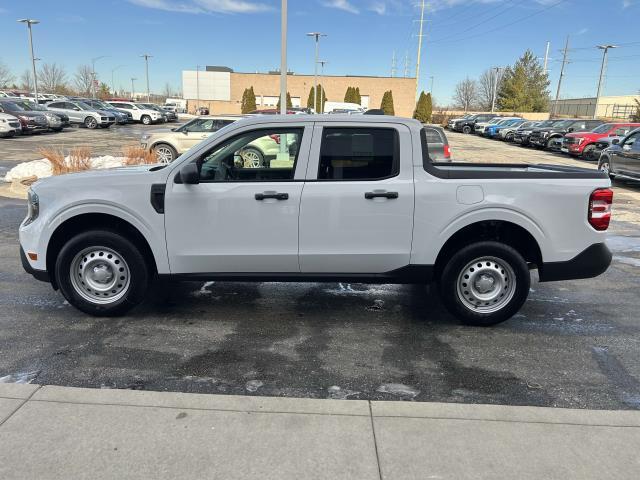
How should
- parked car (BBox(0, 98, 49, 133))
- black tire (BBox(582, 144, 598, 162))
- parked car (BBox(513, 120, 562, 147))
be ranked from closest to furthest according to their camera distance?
black tire (BBox(582, 144, 598, 162))
parked car (BBox(0, 98, 49, 133))
parked car (BBox(513, 120, 562, 147))

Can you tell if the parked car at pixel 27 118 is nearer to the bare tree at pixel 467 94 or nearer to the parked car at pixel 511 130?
the parked car at pixel 511 130

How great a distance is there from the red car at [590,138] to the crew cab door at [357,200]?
74.5ft

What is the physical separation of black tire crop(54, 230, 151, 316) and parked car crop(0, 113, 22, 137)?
84.2 feet

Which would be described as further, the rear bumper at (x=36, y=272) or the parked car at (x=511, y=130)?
the parked car at (x=511, y=130)

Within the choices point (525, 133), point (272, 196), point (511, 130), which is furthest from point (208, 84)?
point (272, 196)

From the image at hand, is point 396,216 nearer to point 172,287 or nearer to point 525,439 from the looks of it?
point 525,439

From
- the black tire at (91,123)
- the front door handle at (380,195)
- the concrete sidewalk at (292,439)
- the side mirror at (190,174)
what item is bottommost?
the concrete sidewalk at (292,439)

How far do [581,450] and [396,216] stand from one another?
2.25 m

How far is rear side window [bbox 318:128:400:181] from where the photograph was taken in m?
4.52

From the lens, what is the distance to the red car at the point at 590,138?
23.4m

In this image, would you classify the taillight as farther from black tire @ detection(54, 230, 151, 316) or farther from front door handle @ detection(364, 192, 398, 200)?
black tire @ detection(54, 230, 151, 316)

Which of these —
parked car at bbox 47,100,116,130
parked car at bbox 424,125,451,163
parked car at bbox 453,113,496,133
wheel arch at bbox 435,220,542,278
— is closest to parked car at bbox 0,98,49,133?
parked car at bbox 47,100,116,130

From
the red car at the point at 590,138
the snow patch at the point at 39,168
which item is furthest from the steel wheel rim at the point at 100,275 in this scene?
the red car at the point at 590,138

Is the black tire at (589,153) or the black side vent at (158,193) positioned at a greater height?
the black side vent at (158,193)
